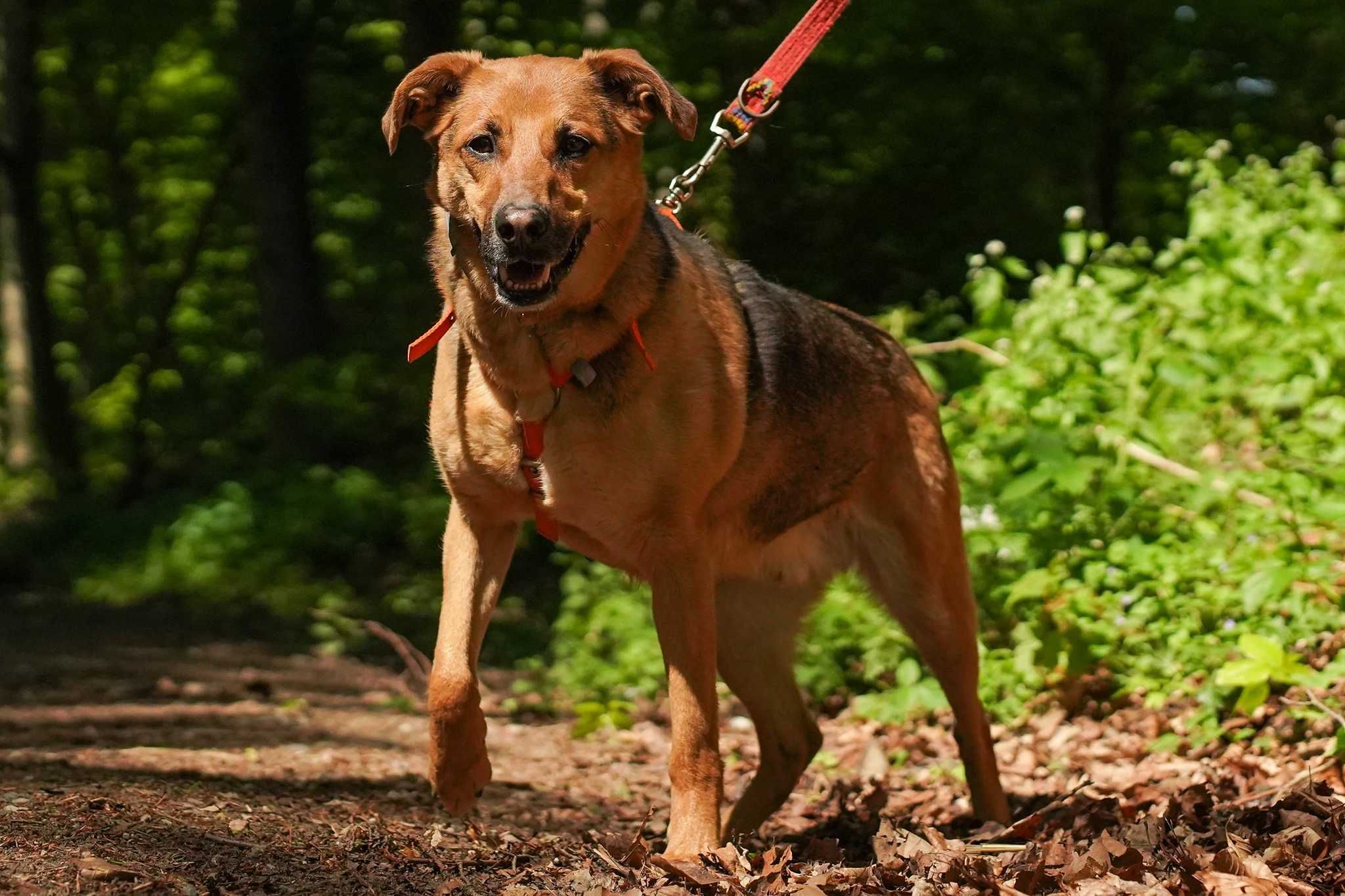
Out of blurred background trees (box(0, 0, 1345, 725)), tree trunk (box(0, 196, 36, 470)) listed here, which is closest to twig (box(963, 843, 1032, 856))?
blurred background trees (box(0, 0, 1345, 725))

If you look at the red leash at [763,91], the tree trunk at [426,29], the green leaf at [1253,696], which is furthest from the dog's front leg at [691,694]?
the tree trunk at [426,29]

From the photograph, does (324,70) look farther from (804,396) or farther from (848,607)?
(804,396)

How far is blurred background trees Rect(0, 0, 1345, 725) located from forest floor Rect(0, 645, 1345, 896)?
2660mm

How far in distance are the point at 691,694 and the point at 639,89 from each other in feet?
6.01

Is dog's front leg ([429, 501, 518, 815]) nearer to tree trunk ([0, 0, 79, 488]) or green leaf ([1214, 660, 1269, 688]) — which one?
green leaf ([1214, 660, 1269, 688])

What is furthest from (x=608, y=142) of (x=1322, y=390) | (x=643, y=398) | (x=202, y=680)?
(x=202, y=680)

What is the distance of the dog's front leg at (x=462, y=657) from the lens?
175 inches

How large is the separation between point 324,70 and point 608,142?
1264cm

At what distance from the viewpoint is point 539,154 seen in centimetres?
424

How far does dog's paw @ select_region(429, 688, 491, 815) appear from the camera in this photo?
14.6 feet

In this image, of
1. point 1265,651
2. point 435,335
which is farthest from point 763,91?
point 1265,651

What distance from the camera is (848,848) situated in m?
5.07

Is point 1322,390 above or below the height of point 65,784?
above

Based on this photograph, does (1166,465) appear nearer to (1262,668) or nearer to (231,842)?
(1262,668)
